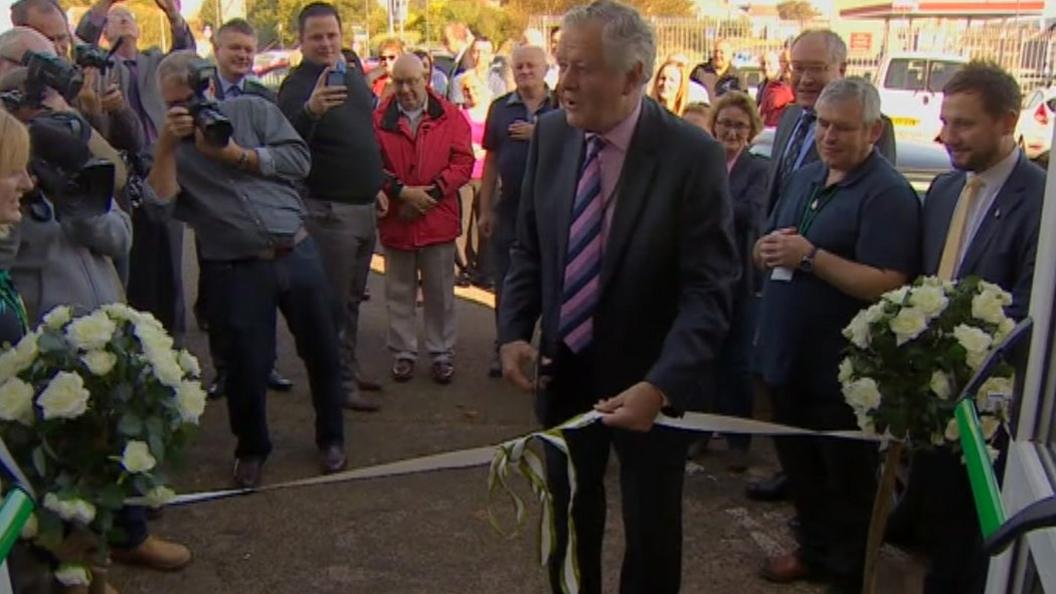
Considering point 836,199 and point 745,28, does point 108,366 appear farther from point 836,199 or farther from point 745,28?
point 745,28

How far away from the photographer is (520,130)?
6004mm

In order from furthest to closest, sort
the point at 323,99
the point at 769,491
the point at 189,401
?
the point at 323,99 < the point at 769,491 < the point at 189,401

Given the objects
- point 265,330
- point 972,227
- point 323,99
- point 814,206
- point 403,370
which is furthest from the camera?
point 403,370

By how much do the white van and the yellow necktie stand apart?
41.7 ft

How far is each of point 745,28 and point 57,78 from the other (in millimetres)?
26106

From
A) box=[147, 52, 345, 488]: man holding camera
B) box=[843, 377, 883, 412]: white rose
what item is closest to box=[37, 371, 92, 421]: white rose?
box=[147, 52, 345, 488]: man holding camera

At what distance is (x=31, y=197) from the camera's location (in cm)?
334

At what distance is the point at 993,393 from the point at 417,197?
3894 mm

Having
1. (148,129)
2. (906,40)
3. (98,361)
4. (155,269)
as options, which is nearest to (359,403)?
(155,269)

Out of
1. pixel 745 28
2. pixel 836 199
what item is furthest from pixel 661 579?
pixel 745 28

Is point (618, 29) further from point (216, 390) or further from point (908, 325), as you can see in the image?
point (216, 390)

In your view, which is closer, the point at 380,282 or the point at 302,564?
the point at 302,564

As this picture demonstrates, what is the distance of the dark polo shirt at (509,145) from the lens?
19.6ft

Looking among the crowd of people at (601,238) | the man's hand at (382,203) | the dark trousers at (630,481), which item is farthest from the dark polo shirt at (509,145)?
the dark trousers at (630,481)
